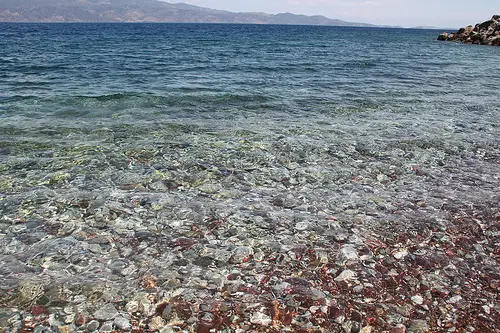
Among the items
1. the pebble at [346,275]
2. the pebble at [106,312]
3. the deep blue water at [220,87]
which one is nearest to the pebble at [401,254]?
the pebble at [346,275]

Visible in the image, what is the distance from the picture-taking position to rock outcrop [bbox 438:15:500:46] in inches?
3059

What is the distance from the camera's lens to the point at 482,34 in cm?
8256

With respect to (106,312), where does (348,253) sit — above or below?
above

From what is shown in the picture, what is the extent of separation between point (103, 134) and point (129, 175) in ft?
14.8

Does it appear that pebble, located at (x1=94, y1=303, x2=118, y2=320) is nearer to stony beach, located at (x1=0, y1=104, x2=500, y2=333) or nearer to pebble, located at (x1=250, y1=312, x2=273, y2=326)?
stony beach, located at (x1=0, y1=104, x2=500, y2=333)

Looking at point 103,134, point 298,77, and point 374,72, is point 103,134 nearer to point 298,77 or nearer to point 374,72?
point 298,77

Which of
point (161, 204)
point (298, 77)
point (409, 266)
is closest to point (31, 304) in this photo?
point (161, 204)

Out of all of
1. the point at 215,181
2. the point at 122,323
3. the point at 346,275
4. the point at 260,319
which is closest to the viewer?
the point at 122,323

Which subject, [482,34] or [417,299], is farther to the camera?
[482,34]

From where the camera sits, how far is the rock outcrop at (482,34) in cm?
7769

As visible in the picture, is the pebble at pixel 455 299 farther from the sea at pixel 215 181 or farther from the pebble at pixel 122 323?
the pebble at pixel 122 323

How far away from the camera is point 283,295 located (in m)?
5.45

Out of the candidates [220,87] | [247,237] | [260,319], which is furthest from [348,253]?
[220,87]

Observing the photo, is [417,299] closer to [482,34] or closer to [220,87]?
[220,87]
